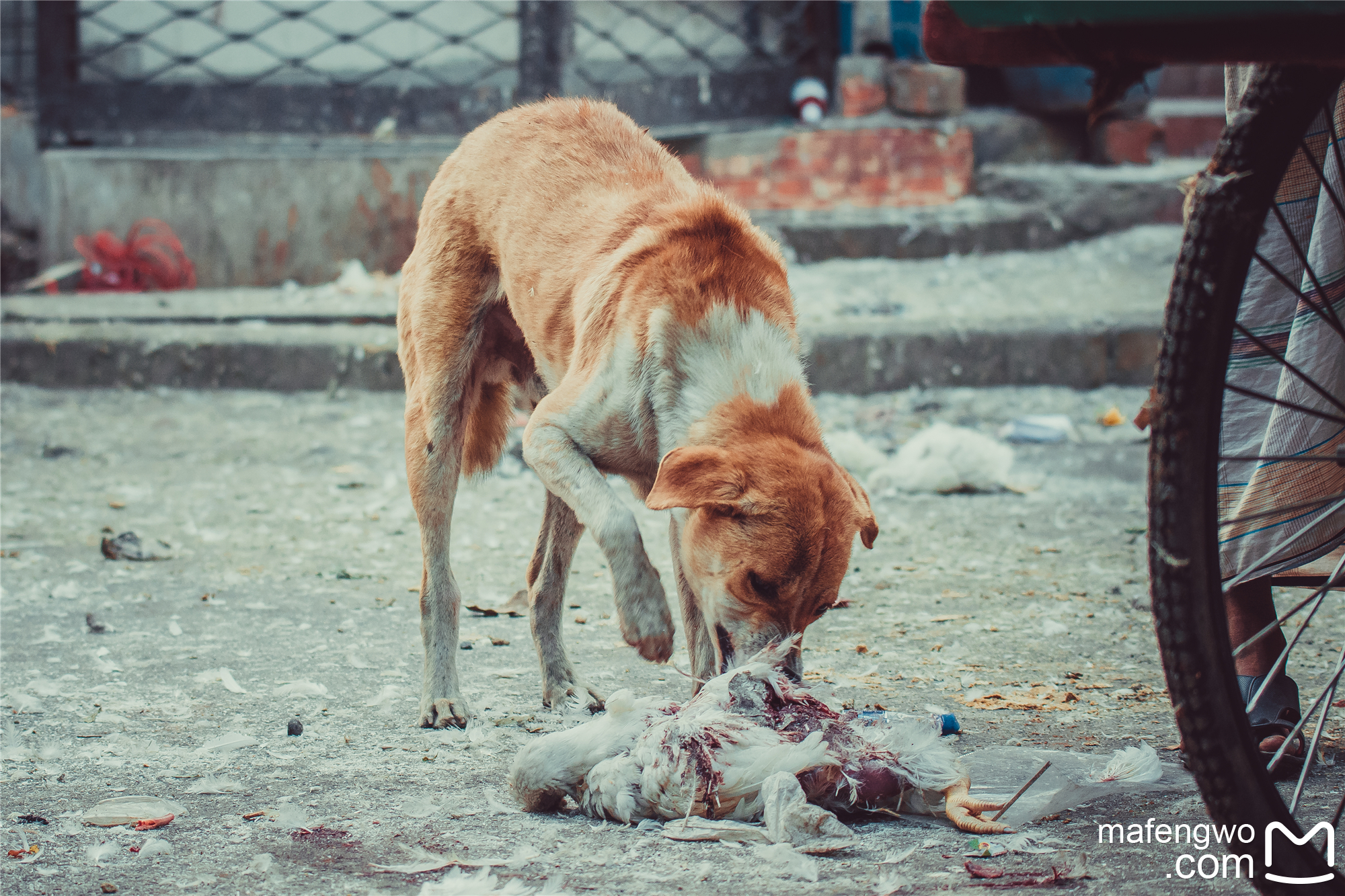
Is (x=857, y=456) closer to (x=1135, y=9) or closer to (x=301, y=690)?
(x=301, y=690)

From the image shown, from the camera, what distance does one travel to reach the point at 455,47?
8.35m

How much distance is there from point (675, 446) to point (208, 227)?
20.4 feet

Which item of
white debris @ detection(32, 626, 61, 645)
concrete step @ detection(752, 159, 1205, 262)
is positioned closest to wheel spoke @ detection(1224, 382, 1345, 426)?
white debris @ detection(32, 626, 61, 645)

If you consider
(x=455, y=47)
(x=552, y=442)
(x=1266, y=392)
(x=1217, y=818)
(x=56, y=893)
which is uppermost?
(x=455, y=47)

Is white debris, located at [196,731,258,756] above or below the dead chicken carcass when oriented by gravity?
below

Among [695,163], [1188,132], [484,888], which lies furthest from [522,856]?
[1188,132]

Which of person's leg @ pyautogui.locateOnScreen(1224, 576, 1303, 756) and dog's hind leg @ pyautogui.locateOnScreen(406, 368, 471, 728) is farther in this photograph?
dog's hind leg @ pyautogui.locateOnScreen(406, 368, 471, 728)

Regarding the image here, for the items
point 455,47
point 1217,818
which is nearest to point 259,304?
point 455,47

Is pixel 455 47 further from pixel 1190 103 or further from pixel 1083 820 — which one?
pixel 1083 820

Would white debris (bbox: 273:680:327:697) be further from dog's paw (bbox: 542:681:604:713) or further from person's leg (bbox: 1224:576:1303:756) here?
person's leg (bbox: 1224:576:1303:756)

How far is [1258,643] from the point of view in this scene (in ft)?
8.96

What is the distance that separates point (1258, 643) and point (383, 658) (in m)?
2.19

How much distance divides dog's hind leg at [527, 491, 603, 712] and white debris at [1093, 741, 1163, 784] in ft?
3.99

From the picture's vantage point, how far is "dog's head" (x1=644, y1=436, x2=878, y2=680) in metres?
2.46
